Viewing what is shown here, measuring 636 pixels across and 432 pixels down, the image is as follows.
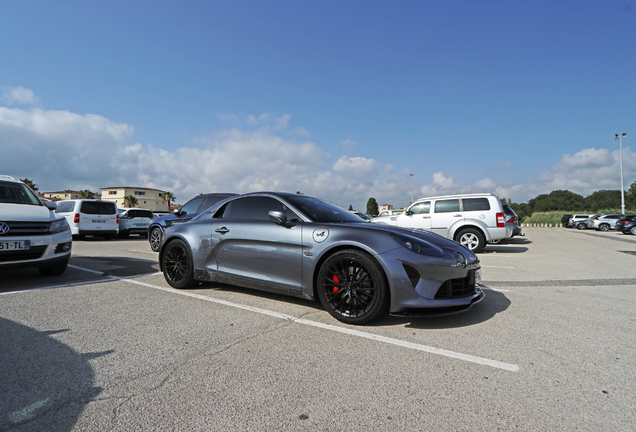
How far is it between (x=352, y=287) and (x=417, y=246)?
0.78m

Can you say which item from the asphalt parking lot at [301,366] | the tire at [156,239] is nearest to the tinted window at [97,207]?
the tire at [156,239]

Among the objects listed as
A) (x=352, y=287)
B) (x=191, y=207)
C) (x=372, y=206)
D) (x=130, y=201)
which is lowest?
(x=352, y=287)

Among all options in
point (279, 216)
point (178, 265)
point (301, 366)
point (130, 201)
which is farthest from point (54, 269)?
point (130, 201)

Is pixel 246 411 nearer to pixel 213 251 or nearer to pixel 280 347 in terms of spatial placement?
pixel 280 347

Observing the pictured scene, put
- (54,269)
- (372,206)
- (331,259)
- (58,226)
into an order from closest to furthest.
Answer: (331,259) → (58,226) → (54,269) → (372,206)

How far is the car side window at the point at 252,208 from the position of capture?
4.44 meters

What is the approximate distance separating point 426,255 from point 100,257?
8318 mm

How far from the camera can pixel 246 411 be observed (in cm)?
196

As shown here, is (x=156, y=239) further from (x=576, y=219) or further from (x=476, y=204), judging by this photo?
(x=576, y=219)

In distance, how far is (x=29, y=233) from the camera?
522 centimetres

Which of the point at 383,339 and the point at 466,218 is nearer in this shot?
the point at 383,339

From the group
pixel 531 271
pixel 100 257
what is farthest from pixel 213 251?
pixel 531 271

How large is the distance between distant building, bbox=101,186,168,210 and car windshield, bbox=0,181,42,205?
97876 mm

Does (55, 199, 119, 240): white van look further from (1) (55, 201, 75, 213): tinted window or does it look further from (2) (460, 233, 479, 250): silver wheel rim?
(2) (460, 233, 479, 250): silver wheel rim
